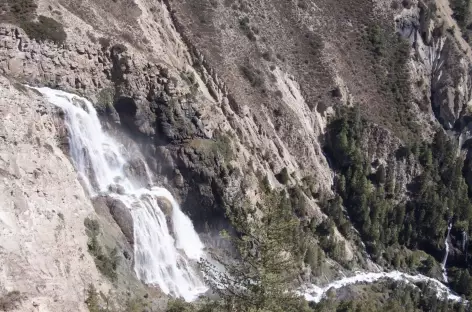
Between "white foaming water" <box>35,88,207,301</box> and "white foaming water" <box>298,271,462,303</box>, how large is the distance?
1745 cm

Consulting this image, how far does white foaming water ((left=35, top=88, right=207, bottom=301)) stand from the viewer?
173 ft

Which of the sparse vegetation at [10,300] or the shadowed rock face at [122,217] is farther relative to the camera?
the shadowed rock face at [122,217]

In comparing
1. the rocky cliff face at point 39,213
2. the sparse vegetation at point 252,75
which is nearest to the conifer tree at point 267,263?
the rocky cliff face at point 39,213

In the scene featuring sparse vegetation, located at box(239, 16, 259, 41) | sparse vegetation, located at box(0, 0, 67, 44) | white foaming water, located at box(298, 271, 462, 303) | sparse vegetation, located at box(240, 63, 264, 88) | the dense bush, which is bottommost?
white foaming water, located at box(298, 271, 462, 303)

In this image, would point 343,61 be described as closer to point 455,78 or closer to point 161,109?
point 455,78

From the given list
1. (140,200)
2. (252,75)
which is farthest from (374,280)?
(140,200)

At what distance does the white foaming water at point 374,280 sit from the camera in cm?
6944

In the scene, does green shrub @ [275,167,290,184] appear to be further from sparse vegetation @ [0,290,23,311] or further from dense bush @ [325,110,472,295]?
sparse vegetation @ [0,290,23,311]

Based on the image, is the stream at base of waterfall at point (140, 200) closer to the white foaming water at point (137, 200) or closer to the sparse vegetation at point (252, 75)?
the white foaming water at point (137, 200)

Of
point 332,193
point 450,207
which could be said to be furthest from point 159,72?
point 450,207

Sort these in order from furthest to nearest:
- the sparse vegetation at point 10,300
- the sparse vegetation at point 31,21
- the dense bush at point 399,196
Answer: the dense bush at point 399,196 < the sparse vegetation at point 31,21 < the sparse vegetation at point 10,300

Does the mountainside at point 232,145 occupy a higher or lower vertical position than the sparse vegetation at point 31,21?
lower

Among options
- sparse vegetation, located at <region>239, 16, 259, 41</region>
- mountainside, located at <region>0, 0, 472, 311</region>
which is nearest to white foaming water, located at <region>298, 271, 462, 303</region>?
mountainside, located at <region>0, 0, 472, 311</region>

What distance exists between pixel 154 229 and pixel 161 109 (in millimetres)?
14822
